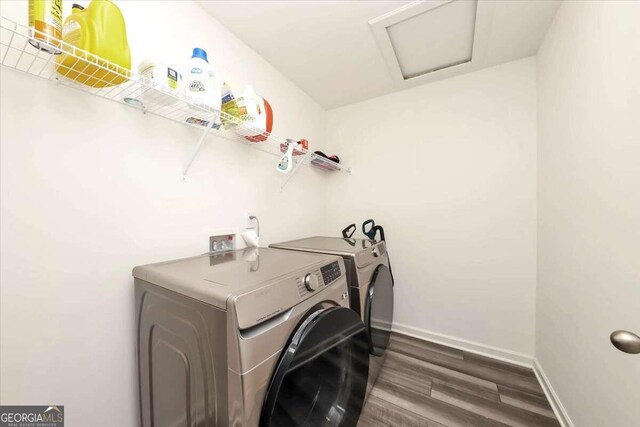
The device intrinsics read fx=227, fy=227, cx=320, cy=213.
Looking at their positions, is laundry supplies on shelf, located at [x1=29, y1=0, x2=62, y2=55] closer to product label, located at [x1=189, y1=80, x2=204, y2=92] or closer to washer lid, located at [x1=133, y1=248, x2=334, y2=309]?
product label, located at [x1=189, y1=80, x2=204, y2=92]

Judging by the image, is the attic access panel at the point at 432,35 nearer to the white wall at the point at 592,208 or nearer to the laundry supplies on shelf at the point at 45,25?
the white wall at the point at 592,208

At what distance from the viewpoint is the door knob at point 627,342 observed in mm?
595

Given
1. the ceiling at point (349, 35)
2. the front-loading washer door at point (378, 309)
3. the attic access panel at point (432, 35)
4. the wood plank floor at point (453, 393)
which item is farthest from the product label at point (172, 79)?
the wood plank floor at point (453, 393)

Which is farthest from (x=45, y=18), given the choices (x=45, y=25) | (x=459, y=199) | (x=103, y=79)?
(x=459, y=199)

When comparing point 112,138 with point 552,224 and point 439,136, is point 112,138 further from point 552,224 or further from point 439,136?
point 552,224

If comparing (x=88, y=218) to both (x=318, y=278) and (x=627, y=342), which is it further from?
(x=627, y=342)

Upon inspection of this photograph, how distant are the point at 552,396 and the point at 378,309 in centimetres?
125

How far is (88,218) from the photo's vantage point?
3.15 feet

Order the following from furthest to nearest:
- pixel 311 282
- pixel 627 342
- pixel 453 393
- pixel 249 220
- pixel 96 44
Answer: pixel 249 220
pixel 453 393
pixel 311 282
pixel 96 44
pixel 627 342

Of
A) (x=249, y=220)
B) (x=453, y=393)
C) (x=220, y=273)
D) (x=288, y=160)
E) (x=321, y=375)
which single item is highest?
A: (x=288, y=160)

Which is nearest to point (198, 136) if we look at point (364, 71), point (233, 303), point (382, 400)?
point (233, 303)

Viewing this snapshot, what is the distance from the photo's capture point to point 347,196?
2.71 metres

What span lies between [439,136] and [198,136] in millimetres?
2119

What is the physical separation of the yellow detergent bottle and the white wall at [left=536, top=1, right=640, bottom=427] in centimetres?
186
